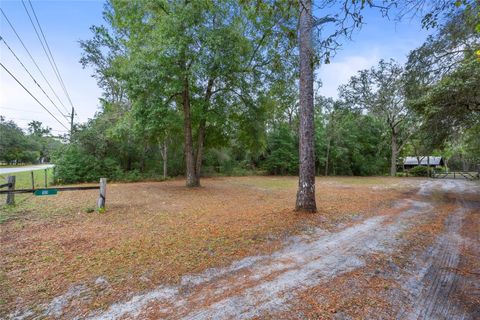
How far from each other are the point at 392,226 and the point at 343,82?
65.0ft

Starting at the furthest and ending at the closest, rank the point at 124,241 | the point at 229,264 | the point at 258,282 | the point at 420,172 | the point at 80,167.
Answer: the point at 420,172, the point at 80,167, the point at 124,241, the point at 229,264, the point at 258,282

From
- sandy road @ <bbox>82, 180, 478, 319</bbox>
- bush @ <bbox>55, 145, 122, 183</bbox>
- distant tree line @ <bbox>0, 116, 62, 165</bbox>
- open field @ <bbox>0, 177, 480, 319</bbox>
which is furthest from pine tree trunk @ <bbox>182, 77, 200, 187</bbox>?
distant tree line @ <bbox>0, 116, 62, 165</bbox>

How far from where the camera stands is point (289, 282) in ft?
8.37

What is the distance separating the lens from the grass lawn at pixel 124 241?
2510 mm

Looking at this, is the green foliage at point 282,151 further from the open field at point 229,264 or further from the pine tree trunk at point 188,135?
the open field at point 229,264

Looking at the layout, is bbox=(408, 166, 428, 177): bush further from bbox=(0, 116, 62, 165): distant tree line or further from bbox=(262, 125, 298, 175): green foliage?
bbox=(0, 116, 62, 165): distant tree line

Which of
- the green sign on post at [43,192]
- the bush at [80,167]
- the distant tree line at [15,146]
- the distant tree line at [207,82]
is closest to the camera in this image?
the green sign on post at [43,192]

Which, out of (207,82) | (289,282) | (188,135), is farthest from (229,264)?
(207,82)

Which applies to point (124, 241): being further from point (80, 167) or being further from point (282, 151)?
point (282, 151)

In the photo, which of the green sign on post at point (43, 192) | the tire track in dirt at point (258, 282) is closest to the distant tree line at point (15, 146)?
the green sign on post at point (43, 192)

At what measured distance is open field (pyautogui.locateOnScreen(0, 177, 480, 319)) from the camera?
6.98 ft

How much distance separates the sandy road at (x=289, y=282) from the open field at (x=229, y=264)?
0.01 metres

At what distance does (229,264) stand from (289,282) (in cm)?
84

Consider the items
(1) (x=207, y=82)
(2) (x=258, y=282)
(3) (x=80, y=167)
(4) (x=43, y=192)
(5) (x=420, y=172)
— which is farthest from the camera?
(5) (x=420, y=172)
